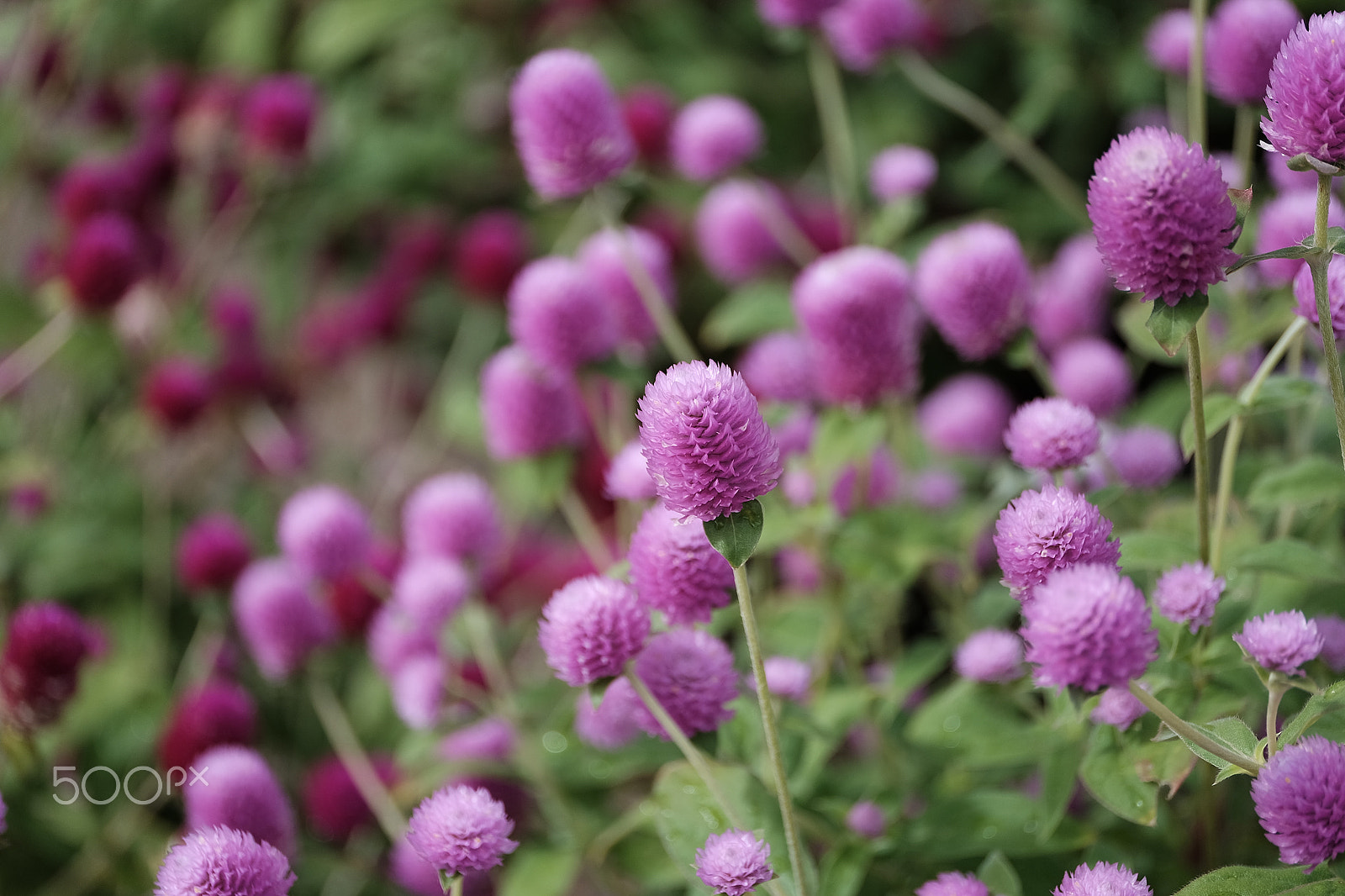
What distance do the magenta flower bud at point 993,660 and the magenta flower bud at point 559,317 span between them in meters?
0.49

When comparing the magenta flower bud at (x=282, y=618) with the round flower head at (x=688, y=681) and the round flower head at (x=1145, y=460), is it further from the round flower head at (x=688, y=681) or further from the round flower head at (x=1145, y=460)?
the round flower head at (x=1145, y=460)

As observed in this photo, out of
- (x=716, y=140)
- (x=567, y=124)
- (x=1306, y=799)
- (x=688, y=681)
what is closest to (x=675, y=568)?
(x=688, y=681)

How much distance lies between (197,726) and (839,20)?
115 centimetres

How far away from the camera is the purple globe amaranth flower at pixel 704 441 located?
2.06 ft

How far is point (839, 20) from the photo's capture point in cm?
144

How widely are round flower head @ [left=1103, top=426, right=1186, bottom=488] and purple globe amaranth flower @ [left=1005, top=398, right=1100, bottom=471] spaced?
287mm

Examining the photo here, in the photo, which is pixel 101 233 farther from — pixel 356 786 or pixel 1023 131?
pixel 1023 131

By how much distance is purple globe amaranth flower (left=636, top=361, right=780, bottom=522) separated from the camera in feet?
2.06

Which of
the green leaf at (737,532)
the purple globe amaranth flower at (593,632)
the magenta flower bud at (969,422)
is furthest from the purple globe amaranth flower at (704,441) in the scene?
the magenta flower bud at (969,422)

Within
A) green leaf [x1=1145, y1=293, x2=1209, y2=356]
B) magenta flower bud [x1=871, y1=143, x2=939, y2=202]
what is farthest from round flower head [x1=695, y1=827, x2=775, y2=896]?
magenta flower bud [x1=871, y1=143, x2=939, y2=202]

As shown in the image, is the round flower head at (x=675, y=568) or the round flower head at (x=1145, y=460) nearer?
the round flower head at (x=675, y=568)

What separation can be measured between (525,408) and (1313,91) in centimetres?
80

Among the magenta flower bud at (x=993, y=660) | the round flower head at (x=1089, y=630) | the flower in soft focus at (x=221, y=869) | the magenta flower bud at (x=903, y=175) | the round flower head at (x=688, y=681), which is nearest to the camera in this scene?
the round flower head at (x=1089, y=630)

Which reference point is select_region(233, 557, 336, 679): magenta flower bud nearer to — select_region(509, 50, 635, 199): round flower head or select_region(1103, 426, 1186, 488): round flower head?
select_region(509, 50, 635, 199): round flower head
